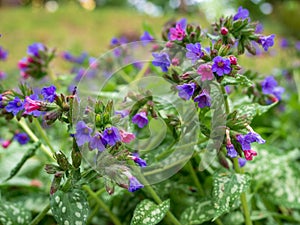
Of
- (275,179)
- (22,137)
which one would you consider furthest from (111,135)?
(275,179)

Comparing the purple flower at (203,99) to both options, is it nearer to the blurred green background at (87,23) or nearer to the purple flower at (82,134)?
the purple flower at (82,134)

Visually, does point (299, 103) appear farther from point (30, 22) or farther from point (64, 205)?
point (30, 22)

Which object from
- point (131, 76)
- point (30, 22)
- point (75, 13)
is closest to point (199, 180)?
point (131, 76)

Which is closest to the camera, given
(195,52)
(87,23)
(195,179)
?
(195,52)

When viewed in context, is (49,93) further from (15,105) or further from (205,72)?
(205,72)

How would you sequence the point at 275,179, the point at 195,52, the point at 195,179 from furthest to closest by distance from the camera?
the point at 275,179, the point at 195,179, the point at 195,52

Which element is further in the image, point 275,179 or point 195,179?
point 275,179
